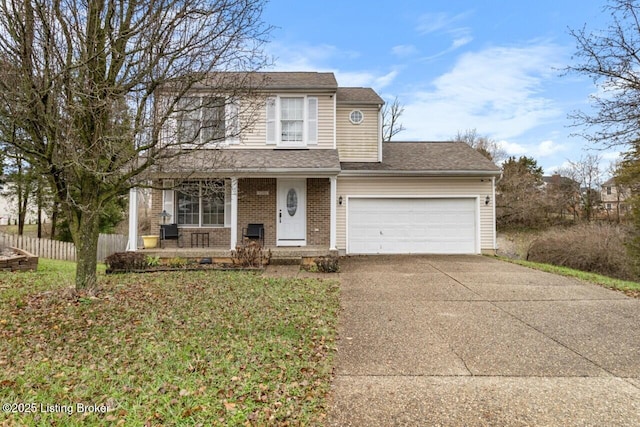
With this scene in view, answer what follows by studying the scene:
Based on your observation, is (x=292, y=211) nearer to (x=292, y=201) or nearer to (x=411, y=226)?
(x=292, y=201)

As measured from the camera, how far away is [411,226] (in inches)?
509

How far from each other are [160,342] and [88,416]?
1.59 metres

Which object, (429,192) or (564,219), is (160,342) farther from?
(564,219)

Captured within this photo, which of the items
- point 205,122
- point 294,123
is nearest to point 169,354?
point 205,122

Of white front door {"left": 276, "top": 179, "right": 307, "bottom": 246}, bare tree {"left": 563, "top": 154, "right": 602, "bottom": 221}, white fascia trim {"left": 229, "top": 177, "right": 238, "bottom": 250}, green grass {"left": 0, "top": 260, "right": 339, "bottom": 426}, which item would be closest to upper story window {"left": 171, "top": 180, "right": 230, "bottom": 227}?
white fascia trim {"left": 229, "top": 177, "right": 238, "bottom": 250}

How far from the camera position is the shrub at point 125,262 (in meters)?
9.31

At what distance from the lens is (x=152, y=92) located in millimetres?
5938

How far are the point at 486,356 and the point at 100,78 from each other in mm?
6762

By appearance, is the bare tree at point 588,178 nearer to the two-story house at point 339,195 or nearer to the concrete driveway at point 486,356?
the two-story house at point 339,195

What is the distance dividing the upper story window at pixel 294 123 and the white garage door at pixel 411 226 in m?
2.85

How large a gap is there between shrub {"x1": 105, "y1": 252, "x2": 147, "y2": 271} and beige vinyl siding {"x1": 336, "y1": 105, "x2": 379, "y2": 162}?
765 cm

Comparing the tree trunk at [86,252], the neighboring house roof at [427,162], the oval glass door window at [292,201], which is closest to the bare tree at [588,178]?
the neighboring house roof at [427,162]

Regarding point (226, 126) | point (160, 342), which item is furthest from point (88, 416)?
point (226, 126)

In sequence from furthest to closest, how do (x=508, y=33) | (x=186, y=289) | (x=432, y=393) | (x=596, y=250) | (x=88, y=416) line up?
(x=596, y=250) < (x=508, y=33) < (x=186, y=289) < (x=432, y=393) < (x=88, y=416)
